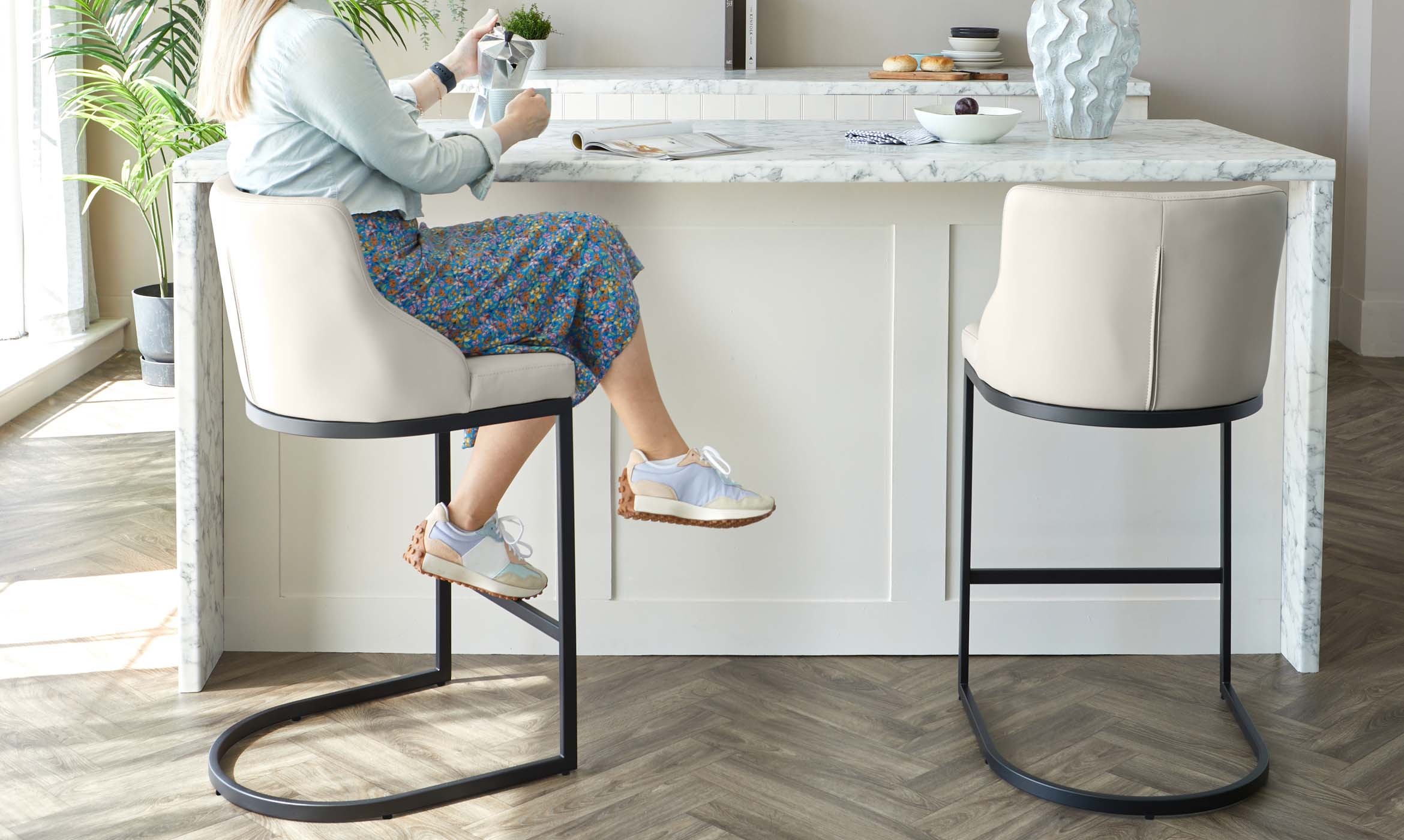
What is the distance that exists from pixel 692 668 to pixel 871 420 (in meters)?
0.56

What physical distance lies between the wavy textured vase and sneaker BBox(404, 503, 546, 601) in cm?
131

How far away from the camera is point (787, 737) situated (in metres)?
2.25

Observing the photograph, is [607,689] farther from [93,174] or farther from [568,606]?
[93,174]

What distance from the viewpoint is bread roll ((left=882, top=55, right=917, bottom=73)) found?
4582 mm

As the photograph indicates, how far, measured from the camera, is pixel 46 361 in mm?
4402

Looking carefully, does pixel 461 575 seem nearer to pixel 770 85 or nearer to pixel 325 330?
pixel 325 330

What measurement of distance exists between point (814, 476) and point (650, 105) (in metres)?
2.30

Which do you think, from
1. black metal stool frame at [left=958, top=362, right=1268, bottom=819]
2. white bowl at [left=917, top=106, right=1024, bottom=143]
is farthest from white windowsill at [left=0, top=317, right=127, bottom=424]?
black metal stool frame at [left=958, top=362, right=1268, bottom=819]

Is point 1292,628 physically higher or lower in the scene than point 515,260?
lower

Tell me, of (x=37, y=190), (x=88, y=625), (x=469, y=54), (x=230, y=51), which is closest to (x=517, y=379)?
(x=230, y=51)

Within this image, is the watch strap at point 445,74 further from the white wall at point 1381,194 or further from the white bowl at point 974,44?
the white wall at point 1381,194

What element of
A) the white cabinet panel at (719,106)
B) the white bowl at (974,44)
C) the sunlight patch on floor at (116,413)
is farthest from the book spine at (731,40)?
the sunlight patch on floor at (116,413)

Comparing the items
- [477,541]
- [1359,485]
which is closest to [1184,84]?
[1359,485]

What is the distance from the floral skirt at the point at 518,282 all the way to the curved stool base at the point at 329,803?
588 mm
